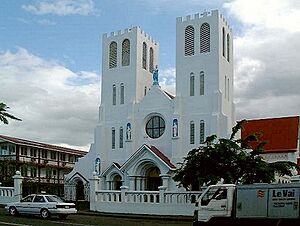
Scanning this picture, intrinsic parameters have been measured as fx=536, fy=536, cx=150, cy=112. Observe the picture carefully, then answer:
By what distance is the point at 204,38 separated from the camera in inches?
1870

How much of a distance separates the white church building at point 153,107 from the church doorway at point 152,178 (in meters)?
0.09

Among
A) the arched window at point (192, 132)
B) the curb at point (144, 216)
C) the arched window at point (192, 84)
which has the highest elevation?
the arched window at point (192, 84)

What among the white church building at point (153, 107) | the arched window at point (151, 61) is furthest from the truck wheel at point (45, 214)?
the arched window at point (151, 61)

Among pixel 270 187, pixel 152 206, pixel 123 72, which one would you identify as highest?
pixel 123 72

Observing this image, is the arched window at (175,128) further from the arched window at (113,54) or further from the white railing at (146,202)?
the white railing at (146,202)

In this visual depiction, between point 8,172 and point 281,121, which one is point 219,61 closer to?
point 281,121

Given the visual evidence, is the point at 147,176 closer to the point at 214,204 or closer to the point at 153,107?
the point at 153,107

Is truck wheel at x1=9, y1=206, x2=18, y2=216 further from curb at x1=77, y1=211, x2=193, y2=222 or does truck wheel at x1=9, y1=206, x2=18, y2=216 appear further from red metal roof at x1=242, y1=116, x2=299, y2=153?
red metal roof at x1=242, y1=116, x2=299, y2=153

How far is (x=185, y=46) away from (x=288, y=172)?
791 inches

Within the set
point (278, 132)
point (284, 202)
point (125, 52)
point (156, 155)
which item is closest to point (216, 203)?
point (284, 202)

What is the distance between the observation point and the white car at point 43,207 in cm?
2734

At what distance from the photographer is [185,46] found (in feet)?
158

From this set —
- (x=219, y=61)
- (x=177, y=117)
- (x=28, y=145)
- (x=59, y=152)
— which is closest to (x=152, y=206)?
(x=177, y=117)

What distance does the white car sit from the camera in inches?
1077
